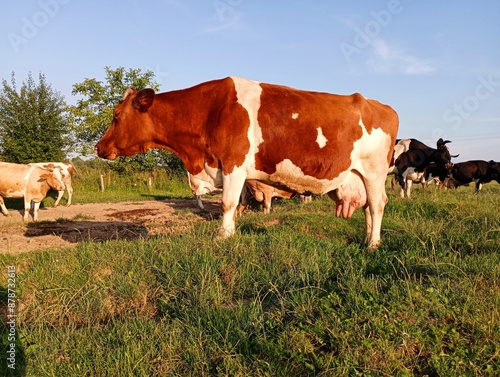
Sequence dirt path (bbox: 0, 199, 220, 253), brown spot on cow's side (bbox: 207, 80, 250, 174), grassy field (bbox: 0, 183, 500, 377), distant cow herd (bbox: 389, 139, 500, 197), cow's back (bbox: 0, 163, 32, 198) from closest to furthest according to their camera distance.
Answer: grassy field (bbox: 0, 183, 500, 377), brown spot on cow's side (bbox: 207, 80, 250, 174), dirt path (bbox: 0, 199, 220, 253), cow's back (bbox: 0, 163, 32, 198), distant cow herd (bbox: 389, 139, 500, 197)

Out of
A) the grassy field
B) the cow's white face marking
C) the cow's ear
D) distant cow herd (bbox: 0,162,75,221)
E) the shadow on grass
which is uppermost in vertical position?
the cow's ear

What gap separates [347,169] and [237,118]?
5.67 ft

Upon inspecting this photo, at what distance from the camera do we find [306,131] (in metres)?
5.25

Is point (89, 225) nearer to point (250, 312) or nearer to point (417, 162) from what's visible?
point (250, 312)

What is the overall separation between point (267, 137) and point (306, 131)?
0.55 metres

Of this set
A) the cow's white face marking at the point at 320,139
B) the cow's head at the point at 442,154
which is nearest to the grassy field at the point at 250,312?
the cow's white face marking at the point at 320,139

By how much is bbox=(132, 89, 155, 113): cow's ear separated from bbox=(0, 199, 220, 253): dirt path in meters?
2.24

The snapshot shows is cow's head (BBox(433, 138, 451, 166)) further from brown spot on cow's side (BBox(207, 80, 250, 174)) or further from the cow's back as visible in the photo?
the cow's back

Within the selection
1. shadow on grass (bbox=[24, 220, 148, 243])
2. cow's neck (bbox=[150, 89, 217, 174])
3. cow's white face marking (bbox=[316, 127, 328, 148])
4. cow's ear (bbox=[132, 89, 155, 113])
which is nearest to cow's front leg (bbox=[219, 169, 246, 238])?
cow's neck (bbox=[150, 89, 217, 174])

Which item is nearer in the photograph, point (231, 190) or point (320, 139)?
point (231, 190)

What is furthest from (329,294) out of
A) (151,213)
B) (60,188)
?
(60,188)

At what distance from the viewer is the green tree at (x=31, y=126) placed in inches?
835

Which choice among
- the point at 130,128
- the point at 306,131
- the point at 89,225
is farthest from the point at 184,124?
the point at 89,225

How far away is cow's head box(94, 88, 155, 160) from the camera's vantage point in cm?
561
